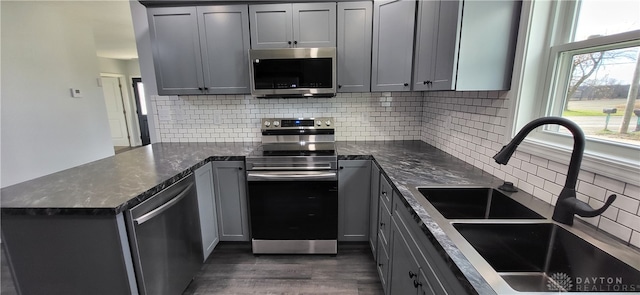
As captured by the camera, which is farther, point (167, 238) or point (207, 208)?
point (207, 208)

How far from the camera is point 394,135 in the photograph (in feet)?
8.73

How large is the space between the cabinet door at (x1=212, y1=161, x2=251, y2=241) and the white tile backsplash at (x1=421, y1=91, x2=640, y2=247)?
1.75m

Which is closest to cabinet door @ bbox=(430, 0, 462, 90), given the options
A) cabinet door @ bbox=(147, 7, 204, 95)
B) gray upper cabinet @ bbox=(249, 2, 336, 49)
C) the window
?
the window

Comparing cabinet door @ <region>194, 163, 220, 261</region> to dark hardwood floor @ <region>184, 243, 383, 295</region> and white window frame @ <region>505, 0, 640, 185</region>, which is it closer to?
dark hardwood floor @ <region>184, 243, 383, 295</region>

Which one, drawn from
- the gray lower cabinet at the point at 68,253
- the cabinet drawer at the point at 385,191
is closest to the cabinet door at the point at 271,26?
the cabinet drawer at the point at 385,191

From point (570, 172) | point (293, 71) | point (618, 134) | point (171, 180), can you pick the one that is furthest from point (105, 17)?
point (618, 134)

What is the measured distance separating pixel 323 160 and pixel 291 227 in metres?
0.64

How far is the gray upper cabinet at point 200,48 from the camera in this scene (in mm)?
2160

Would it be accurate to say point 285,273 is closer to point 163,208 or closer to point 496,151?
point 163,208

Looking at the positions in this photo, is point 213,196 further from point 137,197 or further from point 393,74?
point 393,74

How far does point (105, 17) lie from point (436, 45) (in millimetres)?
4235

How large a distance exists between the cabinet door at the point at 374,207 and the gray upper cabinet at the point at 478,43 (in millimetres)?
789

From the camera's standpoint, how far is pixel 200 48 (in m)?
2.22

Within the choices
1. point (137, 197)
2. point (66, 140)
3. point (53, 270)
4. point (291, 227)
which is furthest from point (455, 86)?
point (66, 140)
